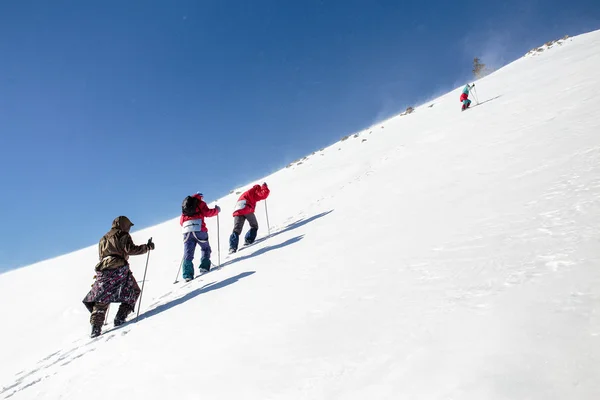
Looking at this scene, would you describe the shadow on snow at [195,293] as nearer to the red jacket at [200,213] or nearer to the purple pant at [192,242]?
the purple pant at [192,242]

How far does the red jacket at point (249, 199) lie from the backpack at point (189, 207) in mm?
1266

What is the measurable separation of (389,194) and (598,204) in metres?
3.61

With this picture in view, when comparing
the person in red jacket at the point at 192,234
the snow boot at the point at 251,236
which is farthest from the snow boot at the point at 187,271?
the snow boot at the point at 251,236

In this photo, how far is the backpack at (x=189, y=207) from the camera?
21.3 feet

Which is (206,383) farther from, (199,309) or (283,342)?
(199,309)

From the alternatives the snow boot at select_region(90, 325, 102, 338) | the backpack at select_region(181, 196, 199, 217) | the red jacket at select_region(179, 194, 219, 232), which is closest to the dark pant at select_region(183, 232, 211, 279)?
the red jacket at select_region(179, 194, 219, 232)

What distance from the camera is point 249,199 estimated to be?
776 centimetres

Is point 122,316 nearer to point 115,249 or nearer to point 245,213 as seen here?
point 115,249

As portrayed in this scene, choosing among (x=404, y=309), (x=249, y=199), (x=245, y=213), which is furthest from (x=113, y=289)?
(x=404, y=309)

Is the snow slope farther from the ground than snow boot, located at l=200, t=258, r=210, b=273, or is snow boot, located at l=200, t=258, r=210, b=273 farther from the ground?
snow boot, located at l=200, t=258, r=210, b=273

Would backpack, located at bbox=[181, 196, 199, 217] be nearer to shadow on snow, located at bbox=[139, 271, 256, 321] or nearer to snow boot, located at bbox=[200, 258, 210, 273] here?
snow boot, located at bbox=[200, 258, 210, 273]

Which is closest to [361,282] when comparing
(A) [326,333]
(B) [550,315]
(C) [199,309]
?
(A) [326,333]

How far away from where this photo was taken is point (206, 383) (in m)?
2.12

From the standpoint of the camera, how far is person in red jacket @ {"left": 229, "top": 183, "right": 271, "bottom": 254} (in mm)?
7625
